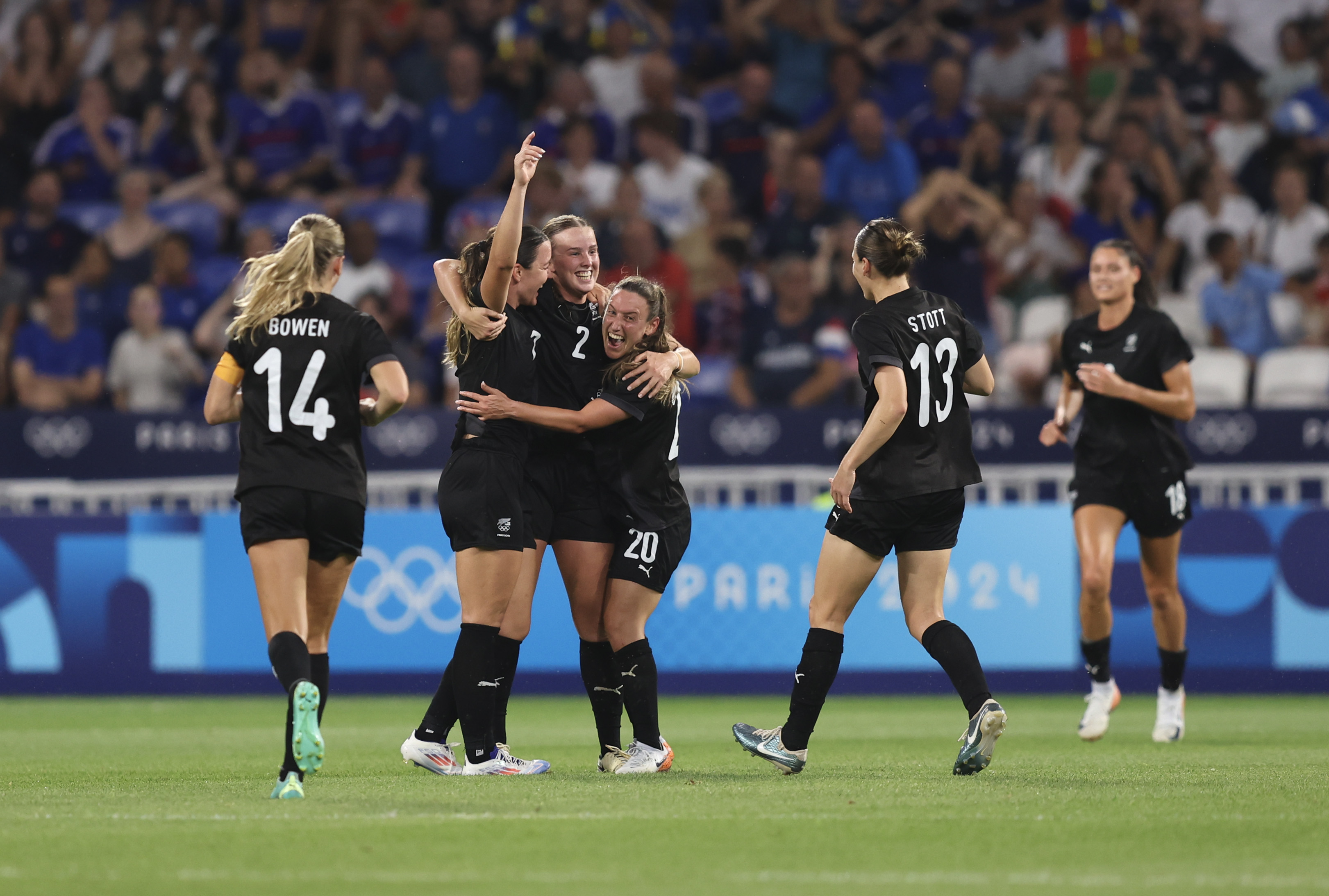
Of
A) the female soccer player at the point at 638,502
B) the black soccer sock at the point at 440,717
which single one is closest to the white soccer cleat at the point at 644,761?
the female soccer player at the point at 638,502

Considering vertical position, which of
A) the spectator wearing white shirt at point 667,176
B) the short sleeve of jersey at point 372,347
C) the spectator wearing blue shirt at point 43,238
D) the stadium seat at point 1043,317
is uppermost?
the spectator wearing white shirt at point 667,176

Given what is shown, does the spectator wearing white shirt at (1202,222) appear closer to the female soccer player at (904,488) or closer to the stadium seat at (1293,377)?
the stadium seat at (1293,377)

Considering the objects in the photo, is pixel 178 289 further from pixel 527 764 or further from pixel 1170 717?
pixel 1170 717

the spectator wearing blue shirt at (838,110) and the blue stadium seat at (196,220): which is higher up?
the spectator wearing blue shirt at (838,110)

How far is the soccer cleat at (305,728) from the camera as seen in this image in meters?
5.92

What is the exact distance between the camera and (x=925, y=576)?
23.6 ft

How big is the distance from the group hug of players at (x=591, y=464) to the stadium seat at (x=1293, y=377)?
25.9 feet

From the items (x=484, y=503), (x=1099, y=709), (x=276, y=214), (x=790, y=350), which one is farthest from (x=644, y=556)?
(x=276, y=214)

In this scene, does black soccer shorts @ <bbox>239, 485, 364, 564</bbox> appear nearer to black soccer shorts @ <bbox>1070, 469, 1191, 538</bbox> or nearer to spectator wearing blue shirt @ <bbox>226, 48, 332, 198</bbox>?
black soccer shorts @ <bbox>1070, 469, 1191, 538</bbox>

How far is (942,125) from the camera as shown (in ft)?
55.7

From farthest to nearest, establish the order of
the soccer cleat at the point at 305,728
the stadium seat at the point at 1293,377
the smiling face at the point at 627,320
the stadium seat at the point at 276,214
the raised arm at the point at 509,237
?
the stadium seat at the point at 276,214 < the stadium seat at the point at 1293,377 < the smiling face at the point at 627,320 < the raised arm at the point at 509,237 < the soccer cleat at the point at 305,728

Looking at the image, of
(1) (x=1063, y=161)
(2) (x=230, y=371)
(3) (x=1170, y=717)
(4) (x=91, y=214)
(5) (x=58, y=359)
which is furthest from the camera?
(4) (x=91, y=214)

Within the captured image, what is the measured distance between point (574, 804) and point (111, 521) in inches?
294

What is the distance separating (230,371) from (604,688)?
225cm
